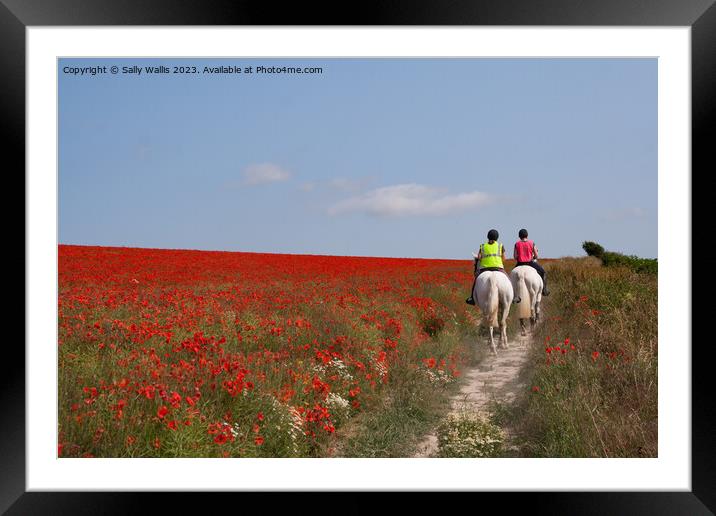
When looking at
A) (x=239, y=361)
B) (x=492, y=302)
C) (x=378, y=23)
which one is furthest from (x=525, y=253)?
(x=378, y=23)

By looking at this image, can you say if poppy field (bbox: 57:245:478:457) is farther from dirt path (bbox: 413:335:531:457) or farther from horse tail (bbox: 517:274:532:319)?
horse tail (bbox: 517:274:532:319)

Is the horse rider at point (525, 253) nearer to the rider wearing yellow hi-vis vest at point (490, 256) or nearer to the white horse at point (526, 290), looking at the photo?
the white horse at point (526, 290)

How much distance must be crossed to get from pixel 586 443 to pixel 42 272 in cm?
551

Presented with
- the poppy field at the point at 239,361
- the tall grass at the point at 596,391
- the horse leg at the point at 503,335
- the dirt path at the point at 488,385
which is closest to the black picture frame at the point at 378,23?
the poppy field at the point at 239,361

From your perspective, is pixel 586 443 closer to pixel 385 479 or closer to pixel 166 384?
pixel 385 479

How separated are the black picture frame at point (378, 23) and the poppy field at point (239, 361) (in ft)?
Result: 1.42

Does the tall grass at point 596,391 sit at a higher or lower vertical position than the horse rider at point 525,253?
lower

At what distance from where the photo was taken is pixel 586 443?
5184 mm

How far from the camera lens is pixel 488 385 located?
764 cm

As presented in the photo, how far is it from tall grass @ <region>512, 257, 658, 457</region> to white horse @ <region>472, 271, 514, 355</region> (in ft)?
2.88

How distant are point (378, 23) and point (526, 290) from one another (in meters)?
7.95

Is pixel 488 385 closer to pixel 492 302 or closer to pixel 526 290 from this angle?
pixel 492 302

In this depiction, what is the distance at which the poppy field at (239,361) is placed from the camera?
4.49m

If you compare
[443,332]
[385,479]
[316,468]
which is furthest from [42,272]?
[443,332]
